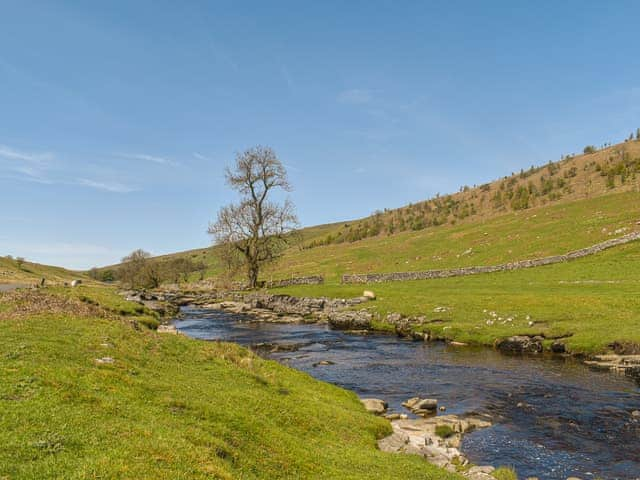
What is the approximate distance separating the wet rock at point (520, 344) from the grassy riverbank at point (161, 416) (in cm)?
1810

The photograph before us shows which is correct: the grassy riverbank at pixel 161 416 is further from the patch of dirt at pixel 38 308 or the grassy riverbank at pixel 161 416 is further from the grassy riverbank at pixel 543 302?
the grassy riverbank at pixel 543 302

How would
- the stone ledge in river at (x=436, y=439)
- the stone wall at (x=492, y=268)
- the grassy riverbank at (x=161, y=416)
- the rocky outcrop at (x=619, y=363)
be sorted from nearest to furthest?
the grassy riverbank at (x=161, y=416), the stone ledge in river at (x=436, y=439), the rocky outcrop at (x=619, y=363), the stone wall at (x=492, y=268)

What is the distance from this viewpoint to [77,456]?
10000 millimetres

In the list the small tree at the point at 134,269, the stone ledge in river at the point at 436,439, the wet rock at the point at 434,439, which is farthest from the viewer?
the small tree at the point at 134,269

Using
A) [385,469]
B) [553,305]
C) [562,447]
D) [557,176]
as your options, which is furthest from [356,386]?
[557,176]

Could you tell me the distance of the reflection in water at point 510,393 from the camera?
Result: 17.6 meters

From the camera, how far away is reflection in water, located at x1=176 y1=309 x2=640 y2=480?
1762 cm

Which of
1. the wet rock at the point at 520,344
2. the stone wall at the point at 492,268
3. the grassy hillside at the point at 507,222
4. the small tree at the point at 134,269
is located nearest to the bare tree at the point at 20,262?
the small tree at the point at 134,269

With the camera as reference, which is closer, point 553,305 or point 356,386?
point 356,386

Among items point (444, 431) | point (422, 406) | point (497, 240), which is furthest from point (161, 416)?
point (497, 240)

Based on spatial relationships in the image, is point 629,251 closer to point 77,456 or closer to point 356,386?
point 356,386

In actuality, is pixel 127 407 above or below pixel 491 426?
above

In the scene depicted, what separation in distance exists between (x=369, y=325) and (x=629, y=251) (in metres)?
38.1

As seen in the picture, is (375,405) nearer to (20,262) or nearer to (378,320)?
(378,320)
